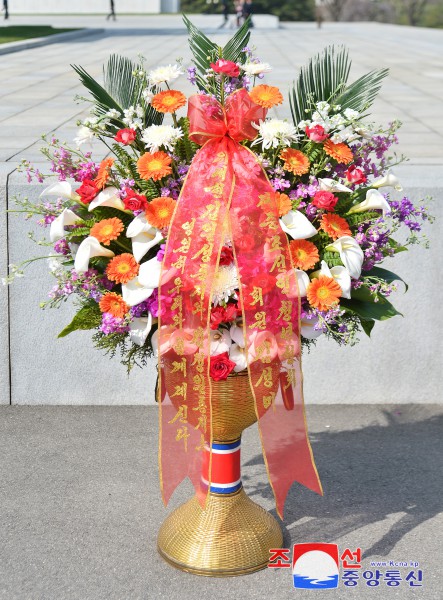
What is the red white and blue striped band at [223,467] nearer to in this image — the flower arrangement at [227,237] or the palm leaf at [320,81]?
the flower arrangement at [227,237]

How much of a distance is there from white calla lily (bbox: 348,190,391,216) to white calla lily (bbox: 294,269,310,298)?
0.38 metres

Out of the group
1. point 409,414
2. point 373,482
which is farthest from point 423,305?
point 373,482

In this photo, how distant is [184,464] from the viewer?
377 centimetres

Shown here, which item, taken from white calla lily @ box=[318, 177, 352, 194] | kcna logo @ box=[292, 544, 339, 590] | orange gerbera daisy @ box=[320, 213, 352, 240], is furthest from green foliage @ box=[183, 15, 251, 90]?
kcna logo @ box=[292, 544, 339, 590]

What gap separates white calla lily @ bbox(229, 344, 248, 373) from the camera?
3.59 meters

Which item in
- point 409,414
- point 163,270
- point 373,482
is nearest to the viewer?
point 163,270

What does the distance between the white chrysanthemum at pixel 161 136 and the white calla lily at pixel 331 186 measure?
57cm

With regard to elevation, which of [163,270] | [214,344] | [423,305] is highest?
[163,270]

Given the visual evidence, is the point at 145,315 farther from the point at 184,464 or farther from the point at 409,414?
the point at 409,414

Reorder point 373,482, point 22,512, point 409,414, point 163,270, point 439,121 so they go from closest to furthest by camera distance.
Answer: point 163,270 → point 22,512 → point 373,482 → point 409,414 → point 439,121

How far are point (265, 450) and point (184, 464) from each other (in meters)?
0.33

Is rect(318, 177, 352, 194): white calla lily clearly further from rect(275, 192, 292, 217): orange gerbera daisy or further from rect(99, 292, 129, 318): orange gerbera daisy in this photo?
rect(99, 292, 129, 318): orange gerbera daisy

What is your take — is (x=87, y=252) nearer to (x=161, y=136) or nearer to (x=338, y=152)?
(x=161, y=136)

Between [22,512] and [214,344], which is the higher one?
[214,344]
